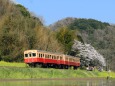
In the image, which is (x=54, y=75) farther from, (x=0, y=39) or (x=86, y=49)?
(x=86, y=49)

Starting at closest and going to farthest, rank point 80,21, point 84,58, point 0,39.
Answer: point 0,39, point 84,58, point 80,21

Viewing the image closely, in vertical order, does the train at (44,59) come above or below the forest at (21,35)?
below

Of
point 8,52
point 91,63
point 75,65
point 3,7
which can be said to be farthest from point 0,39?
point 91,63

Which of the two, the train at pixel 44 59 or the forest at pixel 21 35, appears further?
the forest at pixel 21 35

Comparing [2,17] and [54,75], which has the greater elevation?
[2,17]

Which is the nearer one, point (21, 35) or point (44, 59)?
point (44, 59)

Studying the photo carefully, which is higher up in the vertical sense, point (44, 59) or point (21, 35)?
point (21, 35)

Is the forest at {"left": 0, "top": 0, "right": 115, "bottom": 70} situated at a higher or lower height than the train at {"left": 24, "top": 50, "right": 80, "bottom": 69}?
higher

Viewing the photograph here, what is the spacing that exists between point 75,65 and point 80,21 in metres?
107

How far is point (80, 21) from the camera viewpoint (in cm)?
16538

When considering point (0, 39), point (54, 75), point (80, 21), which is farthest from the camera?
point (80, 21)

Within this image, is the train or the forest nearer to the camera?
the train

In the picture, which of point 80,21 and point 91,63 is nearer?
point 91,63

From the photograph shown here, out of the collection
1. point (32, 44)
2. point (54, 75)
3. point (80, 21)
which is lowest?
point (54, 75)
